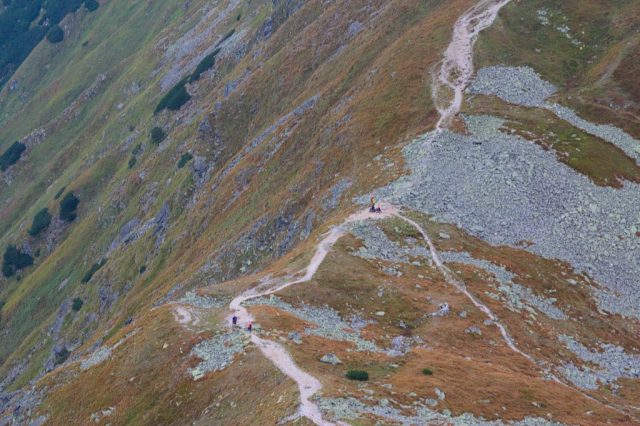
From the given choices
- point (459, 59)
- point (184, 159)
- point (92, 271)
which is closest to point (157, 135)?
point (184, 159)

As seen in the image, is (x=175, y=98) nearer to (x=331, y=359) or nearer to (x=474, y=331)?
(x=474, y=331)

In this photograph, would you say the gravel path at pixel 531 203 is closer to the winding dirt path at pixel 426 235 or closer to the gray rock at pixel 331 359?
the winding dirt path at pixel 426 235

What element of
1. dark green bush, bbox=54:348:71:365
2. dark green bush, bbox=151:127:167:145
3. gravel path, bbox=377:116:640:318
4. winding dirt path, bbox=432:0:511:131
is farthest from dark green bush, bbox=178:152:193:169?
gravel path, bbox=377:116:640:318

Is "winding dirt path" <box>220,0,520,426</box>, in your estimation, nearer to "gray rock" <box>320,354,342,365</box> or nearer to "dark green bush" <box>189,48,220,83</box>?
"gray rock" <box>320,354,342,365</box>

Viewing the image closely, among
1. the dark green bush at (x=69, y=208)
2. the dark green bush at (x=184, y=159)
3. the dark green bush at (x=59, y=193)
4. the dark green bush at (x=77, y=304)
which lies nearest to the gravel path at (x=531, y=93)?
the dark green bush at (x=184, y=159)

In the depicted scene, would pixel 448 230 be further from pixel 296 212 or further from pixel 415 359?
pixel 296 212
